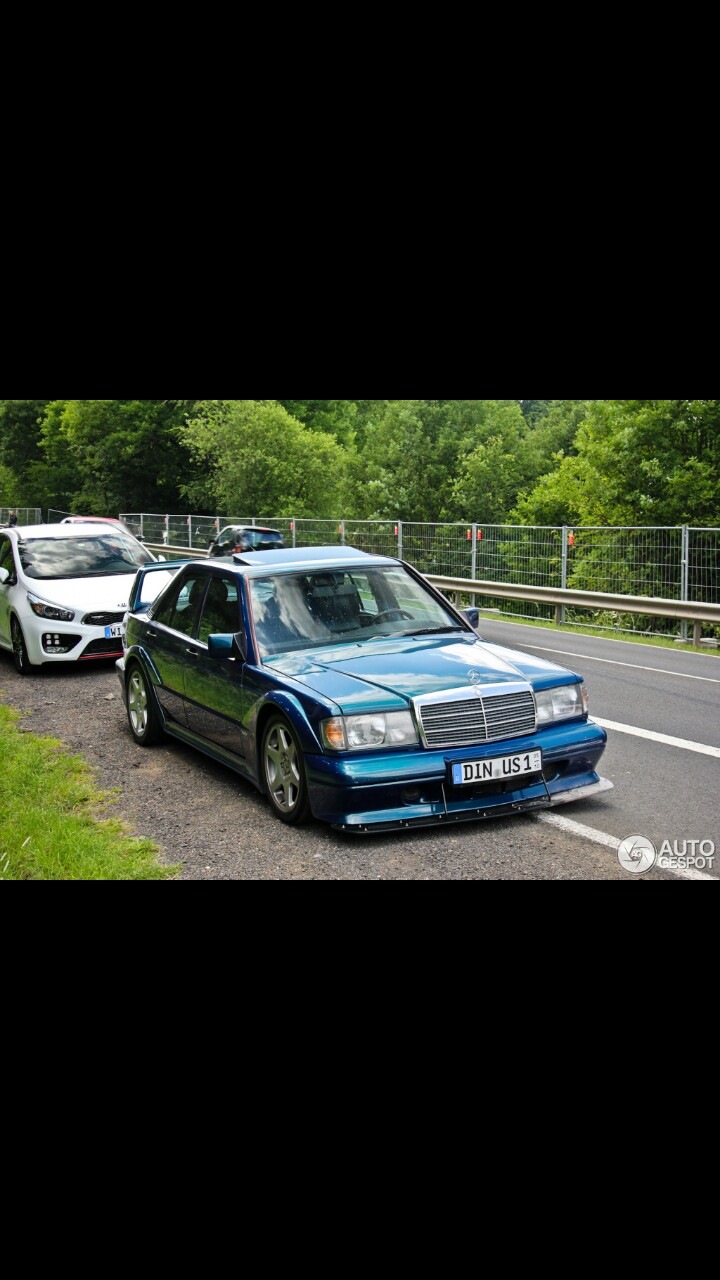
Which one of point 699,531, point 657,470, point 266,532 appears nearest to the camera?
point 699,531

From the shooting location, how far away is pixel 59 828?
6.37 m

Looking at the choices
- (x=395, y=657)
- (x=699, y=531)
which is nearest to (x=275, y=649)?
(x=395, y=657)

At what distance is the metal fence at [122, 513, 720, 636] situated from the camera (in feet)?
60.5

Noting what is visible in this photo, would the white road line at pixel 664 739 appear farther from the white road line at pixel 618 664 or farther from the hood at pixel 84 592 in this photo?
the hood at pixel 84 592

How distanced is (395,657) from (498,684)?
694 millimetres

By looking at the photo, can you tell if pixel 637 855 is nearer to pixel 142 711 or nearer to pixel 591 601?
pixel 142 711

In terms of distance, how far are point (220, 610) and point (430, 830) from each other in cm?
233

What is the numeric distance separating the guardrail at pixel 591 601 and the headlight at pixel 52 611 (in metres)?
9.17

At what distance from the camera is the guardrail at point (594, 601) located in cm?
1741
